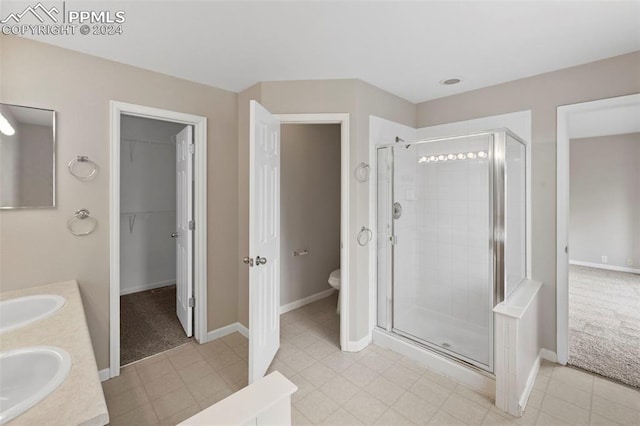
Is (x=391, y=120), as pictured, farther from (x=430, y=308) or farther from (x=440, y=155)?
(x=430, y=308)

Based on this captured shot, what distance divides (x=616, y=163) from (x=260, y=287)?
6.40m

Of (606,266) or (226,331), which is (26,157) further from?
(606,266)

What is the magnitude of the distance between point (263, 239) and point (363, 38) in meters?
1.55

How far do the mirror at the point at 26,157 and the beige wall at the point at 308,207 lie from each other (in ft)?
6.59

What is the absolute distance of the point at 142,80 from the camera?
93.0 inches

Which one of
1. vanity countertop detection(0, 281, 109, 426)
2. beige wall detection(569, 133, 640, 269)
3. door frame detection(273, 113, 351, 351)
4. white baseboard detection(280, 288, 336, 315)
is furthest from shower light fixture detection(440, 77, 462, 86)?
beige wall detection(569, 133, 640, 269)

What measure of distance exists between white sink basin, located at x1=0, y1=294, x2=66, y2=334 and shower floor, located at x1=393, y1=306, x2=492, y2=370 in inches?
99.8

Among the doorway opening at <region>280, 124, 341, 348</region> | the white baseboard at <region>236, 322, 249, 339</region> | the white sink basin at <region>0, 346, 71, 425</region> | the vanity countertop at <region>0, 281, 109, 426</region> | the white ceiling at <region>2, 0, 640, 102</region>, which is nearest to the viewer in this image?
the vanity countertop at <region>0, 281, 109, 426</region>

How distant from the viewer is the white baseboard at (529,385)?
1893 millimetres

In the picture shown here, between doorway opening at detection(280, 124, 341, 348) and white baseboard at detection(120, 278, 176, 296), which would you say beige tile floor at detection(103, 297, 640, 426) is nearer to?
doorway opening at detection(280, 124, 341, 348)

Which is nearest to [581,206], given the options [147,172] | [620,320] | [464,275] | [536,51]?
[620,320]

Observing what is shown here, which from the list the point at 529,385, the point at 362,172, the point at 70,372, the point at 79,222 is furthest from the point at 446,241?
the point at 79,222

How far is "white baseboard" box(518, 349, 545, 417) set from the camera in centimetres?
189

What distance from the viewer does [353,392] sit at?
207cm
